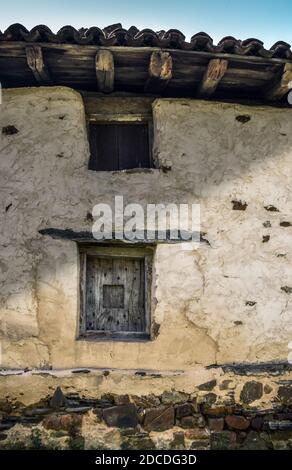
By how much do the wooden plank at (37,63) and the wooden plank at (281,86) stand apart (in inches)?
85.7

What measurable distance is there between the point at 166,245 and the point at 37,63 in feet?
6.49

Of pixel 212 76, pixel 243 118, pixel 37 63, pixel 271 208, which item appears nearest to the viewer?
pixel 37 63

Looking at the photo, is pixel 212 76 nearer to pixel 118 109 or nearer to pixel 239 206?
pixel 118 109

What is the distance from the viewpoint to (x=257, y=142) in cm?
436

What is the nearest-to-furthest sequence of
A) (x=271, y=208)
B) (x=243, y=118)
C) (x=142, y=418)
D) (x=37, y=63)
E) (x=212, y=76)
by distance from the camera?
(x=142, y=418) → (x=37, y=63) → (x=212, y=76) → (x=271, y=208) → (x=243, y=118)

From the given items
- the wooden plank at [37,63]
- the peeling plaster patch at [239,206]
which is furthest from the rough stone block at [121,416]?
the wooden plank at [37,63]

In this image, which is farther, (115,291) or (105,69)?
(115,291)

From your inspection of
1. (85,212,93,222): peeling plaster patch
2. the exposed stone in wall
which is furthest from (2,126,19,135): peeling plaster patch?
the exposed stone in wall

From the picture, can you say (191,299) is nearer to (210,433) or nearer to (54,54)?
(210,433)

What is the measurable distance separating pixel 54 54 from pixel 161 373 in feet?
9.69

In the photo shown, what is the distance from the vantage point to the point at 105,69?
3.91 m

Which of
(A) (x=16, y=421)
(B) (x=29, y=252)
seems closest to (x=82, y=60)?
(B) (x=29, y=252)

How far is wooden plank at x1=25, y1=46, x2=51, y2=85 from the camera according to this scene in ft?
12.2

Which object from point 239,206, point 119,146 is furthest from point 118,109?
point 239,206
